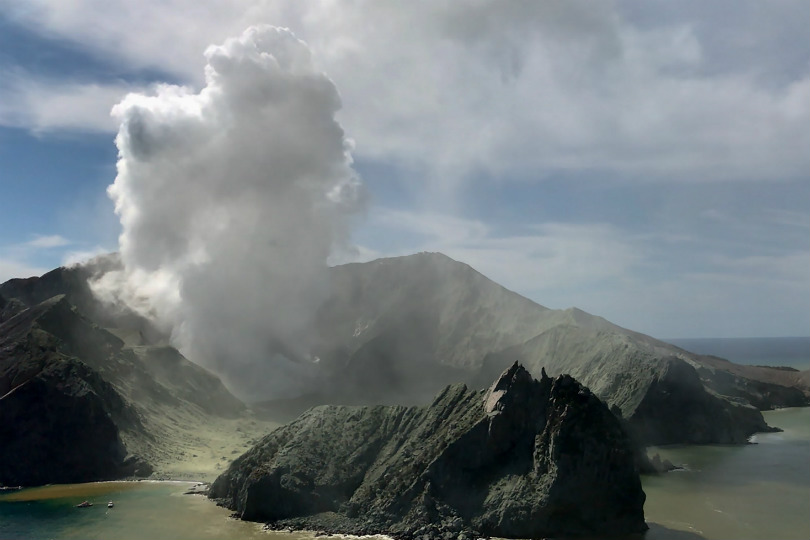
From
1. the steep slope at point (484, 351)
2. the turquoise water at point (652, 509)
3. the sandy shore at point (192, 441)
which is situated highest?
the steep slope at point (484, 351)

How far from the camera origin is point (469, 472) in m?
60.0

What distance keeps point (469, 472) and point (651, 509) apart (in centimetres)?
2006

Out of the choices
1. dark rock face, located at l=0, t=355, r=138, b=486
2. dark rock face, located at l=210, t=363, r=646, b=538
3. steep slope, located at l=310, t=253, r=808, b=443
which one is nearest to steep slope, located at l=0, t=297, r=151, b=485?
dark rock face, located at l=0, t=355, r=138, b=486

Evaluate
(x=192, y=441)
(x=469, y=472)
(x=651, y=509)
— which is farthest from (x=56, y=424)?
(x=651, y=509)

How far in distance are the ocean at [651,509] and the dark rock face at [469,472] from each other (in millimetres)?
3812

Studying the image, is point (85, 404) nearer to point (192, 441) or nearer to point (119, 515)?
point (192, 441)

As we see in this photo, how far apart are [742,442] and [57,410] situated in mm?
105505

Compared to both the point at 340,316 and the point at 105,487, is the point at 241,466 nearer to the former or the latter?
the point at 105,487

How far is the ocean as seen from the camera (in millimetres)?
59312

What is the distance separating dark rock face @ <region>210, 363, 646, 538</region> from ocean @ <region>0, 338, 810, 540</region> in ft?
12.5

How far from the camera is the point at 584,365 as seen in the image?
390 feet

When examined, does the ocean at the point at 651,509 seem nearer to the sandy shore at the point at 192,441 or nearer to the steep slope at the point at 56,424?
the steep slope at the point at 56,424

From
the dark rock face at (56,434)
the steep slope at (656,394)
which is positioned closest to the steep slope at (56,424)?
the dark rock face at (56,434)

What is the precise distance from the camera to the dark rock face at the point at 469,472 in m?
55.9
